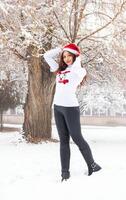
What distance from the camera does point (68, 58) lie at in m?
6.62

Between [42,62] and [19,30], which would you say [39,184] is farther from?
[42,62]

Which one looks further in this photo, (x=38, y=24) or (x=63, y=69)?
(x=38, y=24)

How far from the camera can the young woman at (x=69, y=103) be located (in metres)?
6.56

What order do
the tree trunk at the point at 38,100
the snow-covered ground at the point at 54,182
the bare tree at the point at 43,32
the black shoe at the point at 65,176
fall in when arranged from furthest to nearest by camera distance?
1. the tree trunk at the point at 38,100
2. the bare tree at the point at 43,32
3. the black shoe at the point at 65,176
4. the snow-covered ground at the point at 54,182

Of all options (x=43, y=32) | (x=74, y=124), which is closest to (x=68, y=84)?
(x=74, y=124)

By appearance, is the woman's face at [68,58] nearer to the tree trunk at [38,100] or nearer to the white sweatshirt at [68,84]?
the white sweatshirt at [68,84]

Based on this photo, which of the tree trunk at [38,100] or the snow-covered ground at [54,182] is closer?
the snow-covered ground at [54,182]

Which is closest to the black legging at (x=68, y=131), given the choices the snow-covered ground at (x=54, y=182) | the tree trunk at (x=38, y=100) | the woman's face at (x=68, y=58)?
the snow-covered ground at (x=54, y=182)

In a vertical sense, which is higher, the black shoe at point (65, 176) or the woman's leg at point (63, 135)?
the woman's leg at point (63, 135)

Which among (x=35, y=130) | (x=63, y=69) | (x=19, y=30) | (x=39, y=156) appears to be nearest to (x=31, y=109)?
(x=35, y=130)

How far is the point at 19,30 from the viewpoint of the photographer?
1291cm

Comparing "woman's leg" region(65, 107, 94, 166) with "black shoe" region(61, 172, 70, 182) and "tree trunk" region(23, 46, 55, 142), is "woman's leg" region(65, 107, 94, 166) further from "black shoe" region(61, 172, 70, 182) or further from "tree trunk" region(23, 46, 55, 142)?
"tree trunk" region(23, 46, 55, 142)

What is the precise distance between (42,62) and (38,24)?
1757 mm

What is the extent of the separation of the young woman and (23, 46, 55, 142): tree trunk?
Answer: 729 centimetres
